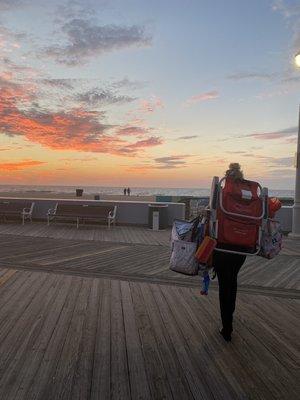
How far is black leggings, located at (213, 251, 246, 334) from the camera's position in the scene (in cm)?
393

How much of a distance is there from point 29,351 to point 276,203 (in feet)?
9.17

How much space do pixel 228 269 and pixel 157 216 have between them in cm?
1088

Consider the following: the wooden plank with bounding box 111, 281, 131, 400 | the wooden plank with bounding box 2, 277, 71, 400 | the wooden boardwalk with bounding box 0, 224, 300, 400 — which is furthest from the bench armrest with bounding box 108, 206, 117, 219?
the wooden plank with bounding box 111, 281, 131, 400

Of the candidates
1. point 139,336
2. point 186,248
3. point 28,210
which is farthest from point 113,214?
point 186,248

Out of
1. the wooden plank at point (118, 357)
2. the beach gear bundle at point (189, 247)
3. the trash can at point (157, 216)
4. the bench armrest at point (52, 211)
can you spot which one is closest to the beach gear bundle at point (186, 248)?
the beach gear bundle at point (189, 247)

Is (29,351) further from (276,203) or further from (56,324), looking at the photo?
(276,203)

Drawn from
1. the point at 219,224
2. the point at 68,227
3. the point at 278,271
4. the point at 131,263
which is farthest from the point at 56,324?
the point at 68,227

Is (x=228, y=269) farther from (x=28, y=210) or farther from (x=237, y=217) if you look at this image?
(x=28, y=210)

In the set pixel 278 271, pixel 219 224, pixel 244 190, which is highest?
pixel 244 190

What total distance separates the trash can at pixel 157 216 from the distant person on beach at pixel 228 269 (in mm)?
10731

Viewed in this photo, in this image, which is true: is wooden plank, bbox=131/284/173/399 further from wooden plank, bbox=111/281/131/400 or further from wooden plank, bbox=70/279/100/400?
wooden plank, bbox=70/279/100/400

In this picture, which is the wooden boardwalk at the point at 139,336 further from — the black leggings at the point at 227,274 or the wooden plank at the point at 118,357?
the black leggings at the point at 227,274

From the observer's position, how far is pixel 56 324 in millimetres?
4477

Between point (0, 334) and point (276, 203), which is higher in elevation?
point (276, 203)
